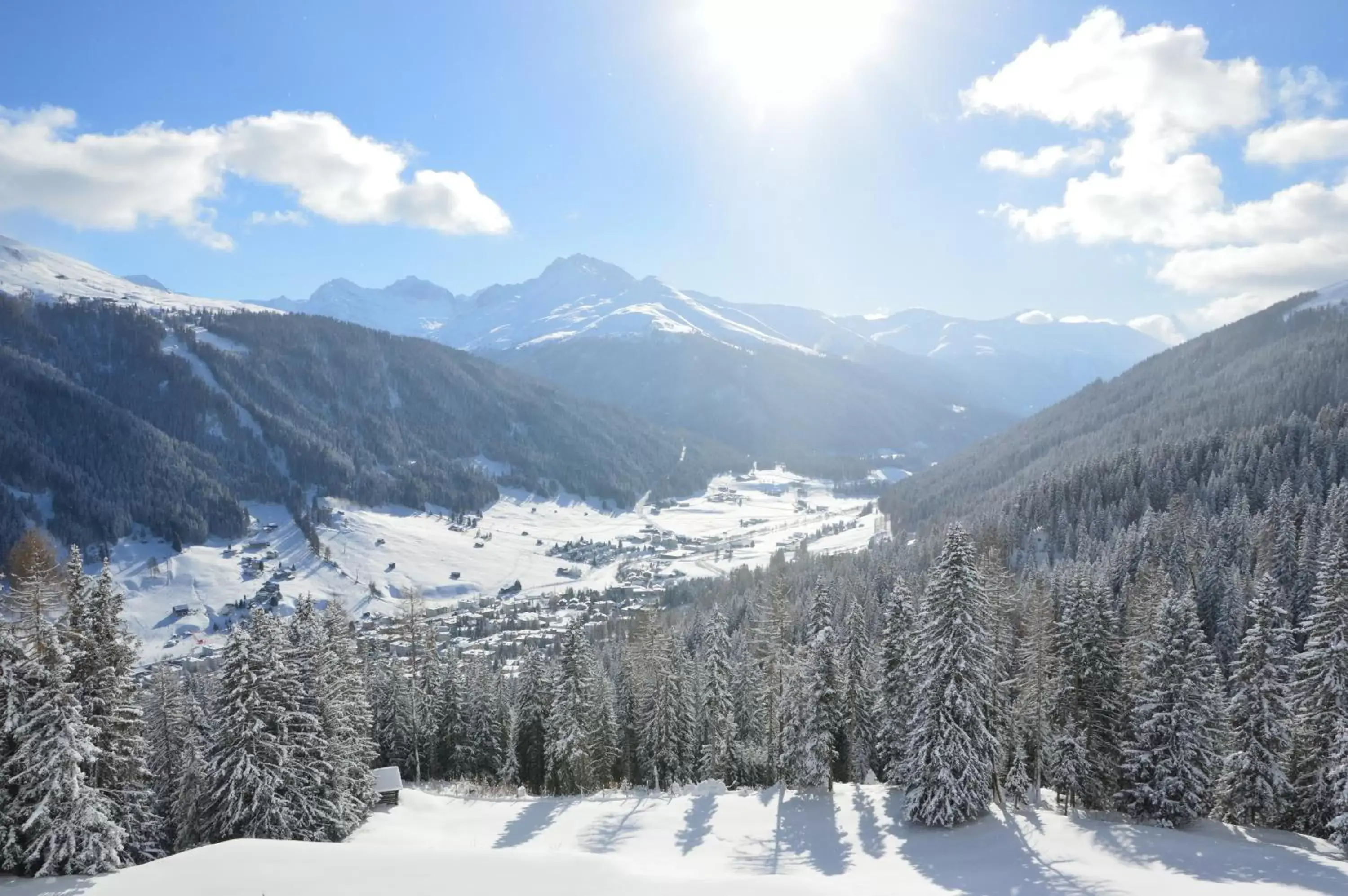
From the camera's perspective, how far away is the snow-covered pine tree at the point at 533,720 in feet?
187

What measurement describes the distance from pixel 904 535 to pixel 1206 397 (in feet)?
291

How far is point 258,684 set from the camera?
108 feet

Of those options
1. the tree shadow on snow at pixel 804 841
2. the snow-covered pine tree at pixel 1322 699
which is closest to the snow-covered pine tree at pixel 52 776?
the tree shadow on snow at pixel 804 841

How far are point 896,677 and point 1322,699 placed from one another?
66.0ft

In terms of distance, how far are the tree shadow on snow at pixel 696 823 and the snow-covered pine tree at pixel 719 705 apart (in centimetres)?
873

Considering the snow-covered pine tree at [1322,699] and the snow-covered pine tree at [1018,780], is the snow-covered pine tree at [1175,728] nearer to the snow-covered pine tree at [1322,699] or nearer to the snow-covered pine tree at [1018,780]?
A: the snow-covered pine tree at [1322,699]

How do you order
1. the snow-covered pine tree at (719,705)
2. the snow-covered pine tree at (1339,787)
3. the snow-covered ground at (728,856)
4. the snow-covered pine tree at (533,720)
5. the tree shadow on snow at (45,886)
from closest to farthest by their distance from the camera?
the tree shadow on snow at (45,886) → the snow-covered ground at (728,856) → the snow-covered pine tree at (1339,787) → the snow-covered pine tree at (719,705) → the snow-covered pine tree at (533,720)

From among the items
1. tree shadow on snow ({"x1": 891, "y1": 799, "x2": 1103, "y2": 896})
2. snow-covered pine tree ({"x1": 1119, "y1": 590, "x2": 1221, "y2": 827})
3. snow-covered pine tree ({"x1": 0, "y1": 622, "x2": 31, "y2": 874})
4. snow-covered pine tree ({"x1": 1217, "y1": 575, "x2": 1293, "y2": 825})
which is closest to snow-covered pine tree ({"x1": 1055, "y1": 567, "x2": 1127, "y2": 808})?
snow-covered pine tree ({"x1": 1119, "y1": 590, "x2": 1221, "y2": 827})

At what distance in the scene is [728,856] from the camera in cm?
3444

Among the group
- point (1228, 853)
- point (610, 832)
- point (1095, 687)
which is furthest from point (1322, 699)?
point (610, 832)

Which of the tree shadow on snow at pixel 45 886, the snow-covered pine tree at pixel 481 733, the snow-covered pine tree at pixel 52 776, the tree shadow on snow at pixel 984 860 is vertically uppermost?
the snow-covered pine tree at pixel 52 776

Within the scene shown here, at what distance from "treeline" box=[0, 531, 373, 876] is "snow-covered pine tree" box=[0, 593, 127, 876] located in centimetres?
5

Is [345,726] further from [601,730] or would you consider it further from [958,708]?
[958,708]

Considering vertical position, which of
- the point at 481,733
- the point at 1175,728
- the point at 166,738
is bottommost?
the point at 481,733
